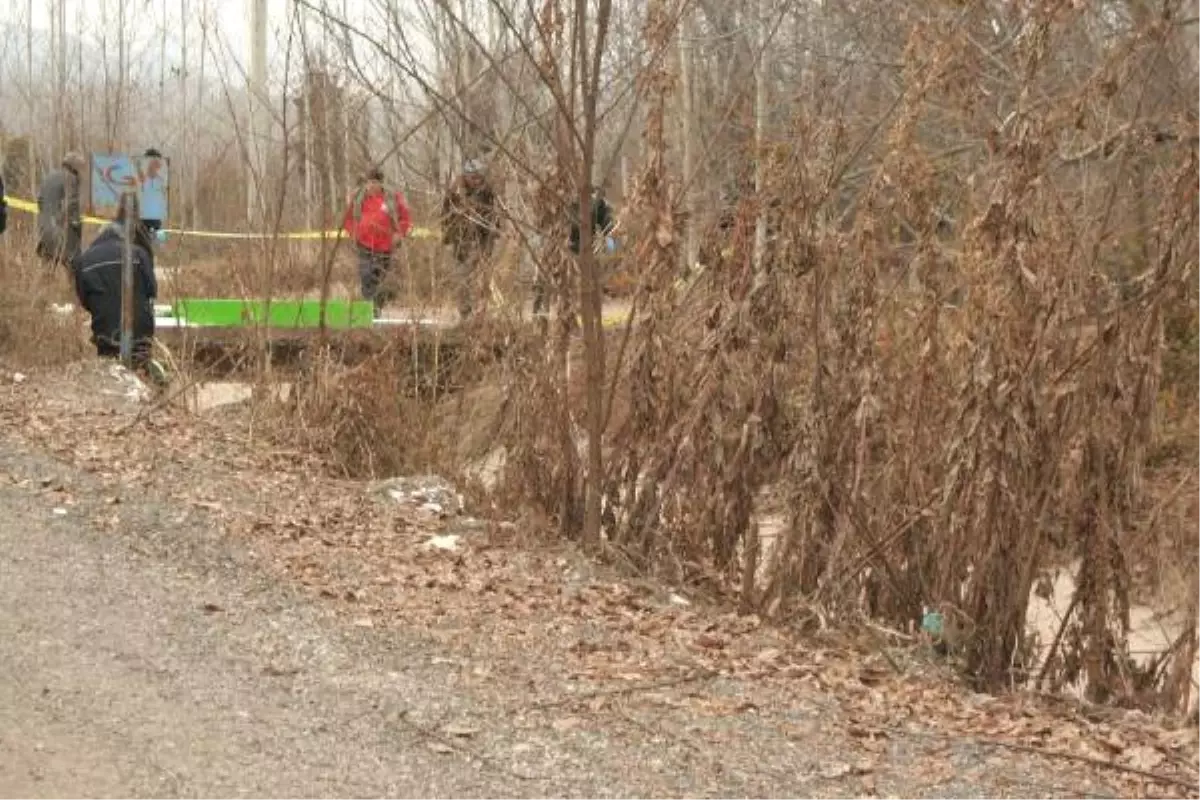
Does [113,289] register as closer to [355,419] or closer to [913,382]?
[355,419]

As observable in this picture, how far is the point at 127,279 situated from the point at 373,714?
19.9ft

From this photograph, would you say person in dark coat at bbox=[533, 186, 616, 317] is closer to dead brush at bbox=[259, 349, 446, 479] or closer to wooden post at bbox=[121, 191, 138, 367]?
dead brush at bbox=[259, 349, 446, 479]

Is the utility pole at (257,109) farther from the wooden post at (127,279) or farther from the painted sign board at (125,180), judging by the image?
the wooden post at (127,279)

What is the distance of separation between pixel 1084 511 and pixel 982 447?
585 mm

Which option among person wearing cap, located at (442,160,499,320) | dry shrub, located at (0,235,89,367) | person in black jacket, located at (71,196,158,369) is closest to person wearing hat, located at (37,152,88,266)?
dry shrub, located at (0,235,89,367)

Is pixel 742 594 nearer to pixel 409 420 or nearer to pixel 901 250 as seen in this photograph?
pixel 901 250

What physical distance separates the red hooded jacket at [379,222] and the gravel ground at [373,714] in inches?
172

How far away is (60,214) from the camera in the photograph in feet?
48.9

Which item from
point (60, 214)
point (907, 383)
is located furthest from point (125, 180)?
point (907, 383)

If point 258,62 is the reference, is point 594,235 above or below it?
below

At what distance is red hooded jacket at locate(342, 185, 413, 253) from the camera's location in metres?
11.0

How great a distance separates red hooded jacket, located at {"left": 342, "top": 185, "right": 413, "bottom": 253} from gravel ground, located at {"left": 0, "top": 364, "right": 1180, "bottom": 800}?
4.38m

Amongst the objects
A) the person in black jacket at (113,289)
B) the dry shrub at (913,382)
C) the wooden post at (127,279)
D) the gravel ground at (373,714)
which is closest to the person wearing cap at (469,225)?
the dry shrub at (913,382)

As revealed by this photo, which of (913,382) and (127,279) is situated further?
(127,279)
